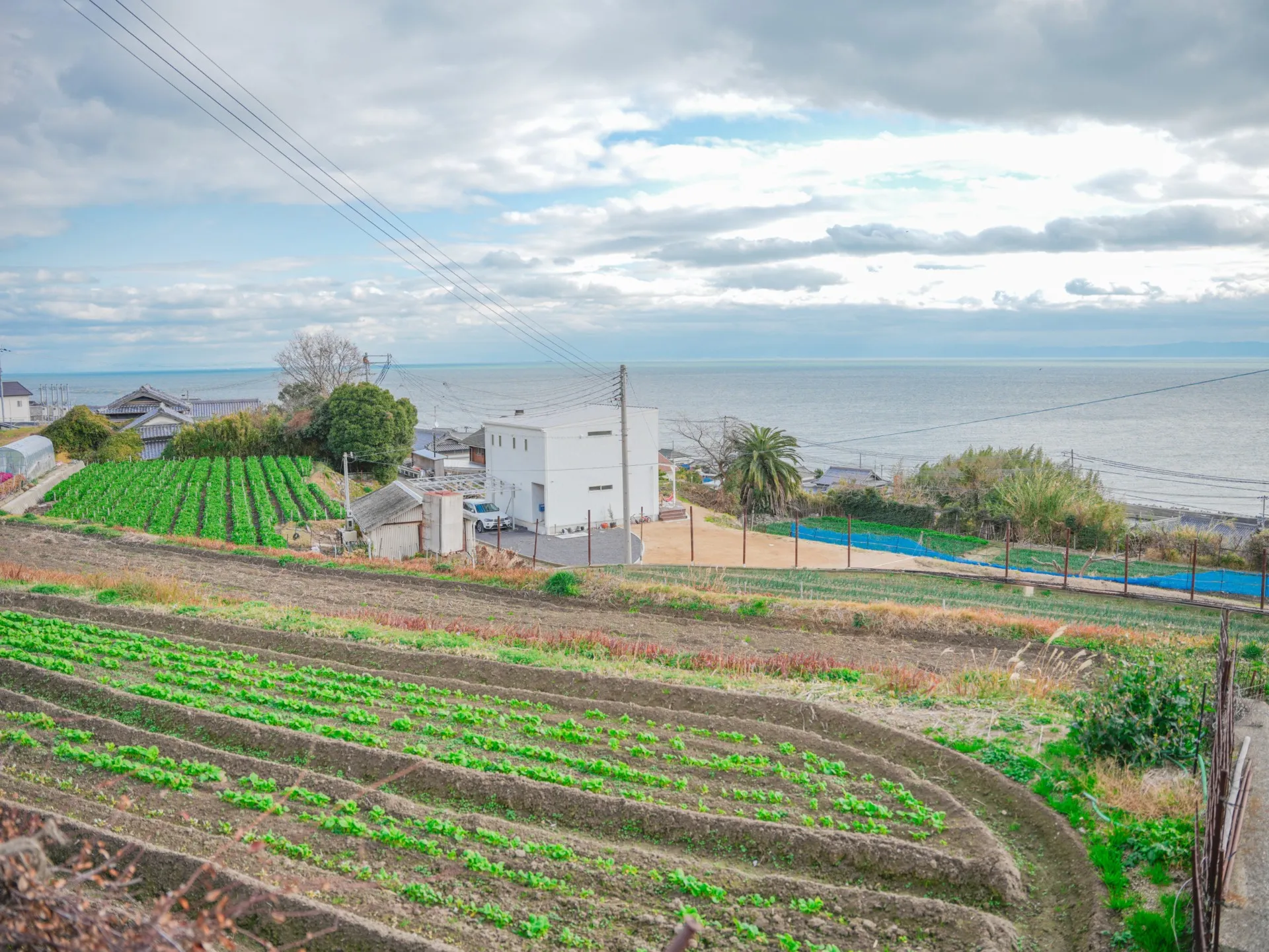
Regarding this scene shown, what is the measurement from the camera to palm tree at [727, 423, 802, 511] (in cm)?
4950

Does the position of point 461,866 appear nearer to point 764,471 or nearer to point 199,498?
point 764,471

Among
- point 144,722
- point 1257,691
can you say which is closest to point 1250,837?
point 1257,691

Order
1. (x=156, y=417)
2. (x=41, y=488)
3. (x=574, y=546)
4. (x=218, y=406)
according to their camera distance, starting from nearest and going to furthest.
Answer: (x=574, y=546) < (x=41, y=488) < (x=156, y=417) < (x=218, y=406)

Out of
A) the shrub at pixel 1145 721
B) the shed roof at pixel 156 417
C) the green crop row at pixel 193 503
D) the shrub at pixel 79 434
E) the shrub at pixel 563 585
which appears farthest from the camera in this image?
the shed roof at pixel 156 417

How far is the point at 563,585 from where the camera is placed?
2497cm

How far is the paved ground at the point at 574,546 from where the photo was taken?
36.6 metres

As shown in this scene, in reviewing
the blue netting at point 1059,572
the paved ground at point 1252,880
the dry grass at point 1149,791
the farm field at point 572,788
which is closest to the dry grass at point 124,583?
the farm field at point 572,788

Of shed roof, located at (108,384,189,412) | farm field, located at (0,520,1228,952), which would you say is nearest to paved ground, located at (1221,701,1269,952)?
farm field, located at (0,520,1228,952)

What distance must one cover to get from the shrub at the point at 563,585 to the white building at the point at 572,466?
58.5 ft

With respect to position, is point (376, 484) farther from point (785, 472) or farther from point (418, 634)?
point (418, 634)

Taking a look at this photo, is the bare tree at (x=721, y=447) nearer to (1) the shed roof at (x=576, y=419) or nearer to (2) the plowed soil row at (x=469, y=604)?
(1) the shed roof at (x=576, y=419)

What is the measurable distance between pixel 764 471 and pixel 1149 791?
41.1 meters

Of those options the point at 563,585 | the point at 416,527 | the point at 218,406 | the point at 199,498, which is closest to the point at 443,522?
the point at 416,527

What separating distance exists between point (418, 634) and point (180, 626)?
5.06 meters
